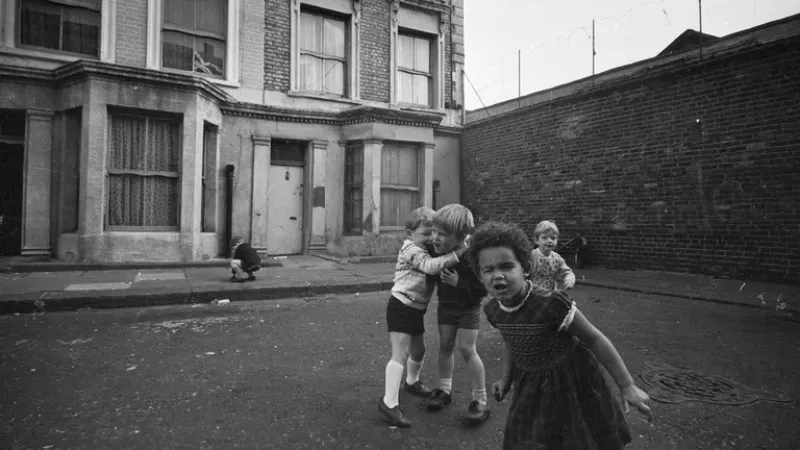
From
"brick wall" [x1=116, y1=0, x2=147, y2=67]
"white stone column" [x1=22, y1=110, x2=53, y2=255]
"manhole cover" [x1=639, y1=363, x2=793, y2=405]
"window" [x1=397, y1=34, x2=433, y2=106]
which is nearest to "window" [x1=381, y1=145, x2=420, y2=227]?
"window" [x1=397, y1=34, x2=433, y2=106]

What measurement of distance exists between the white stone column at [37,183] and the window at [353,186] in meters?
6.54

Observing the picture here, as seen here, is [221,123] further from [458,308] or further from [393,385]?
[393,385]

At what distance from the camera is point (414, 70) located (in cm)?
1354

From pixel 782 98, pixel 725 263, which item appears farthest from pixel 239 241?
pixel 782 98

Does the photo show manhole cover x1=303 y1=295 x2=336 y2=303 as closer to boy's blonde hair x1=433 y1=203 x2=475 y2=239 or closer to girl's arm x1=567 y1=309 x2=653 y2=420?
boy's blonde hair x1=433 y1=203 x2=475 y2=239

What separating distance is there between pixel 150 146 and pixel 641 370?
31.4ft

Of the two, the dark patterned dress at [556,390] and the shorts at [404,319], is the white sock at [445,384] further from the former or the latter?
the dark patterned dress at [556,390]

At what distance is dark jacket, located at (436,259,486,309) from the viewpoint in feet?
9.59

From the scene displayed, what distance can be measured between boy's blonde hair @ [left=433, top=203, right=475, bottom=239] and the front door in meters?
10.4

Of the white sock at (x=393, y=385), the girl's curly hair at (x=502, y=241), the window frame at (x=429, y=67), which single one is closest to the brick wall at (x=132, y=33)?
the window frame at (x=429, y=67)

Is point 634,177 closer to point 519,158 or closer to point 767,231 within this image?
point 767,231

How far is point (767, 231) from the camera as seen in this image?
745 cm

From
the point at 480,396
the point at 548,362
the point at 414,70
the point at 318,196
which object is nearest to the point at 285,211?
the point at 318,196

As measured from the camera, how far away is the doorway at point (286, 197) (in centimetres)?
1165
